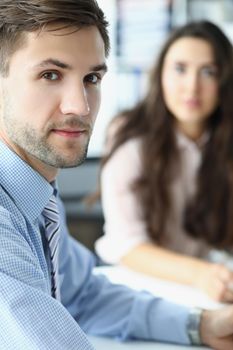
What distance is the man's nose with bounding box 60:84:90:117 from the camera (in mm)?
962

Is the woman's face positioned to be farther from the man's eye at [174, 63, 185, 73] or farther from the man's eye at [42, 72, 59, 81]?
the man's eye at [42, 72, 59, 81]

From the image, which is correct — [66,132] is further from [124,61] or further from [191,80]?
[124,61]

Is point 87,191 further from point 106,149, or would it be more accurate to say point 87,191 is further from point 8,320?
point 8,320

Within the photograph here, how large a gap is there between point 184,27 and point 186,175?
48 cm

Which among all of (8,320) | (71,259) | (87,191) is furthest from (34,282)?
(87,191)

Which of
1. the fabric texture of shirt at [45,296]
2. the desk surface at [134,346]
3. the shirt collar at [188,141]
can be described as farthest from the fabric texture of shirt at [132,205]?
the desk surface at [134,346]

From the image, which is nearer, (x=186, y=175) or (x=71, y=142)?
(x=71, y=142)

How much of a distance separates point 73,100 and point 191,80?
1.13 meters

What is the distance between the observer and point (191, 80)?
Answer: 203cm

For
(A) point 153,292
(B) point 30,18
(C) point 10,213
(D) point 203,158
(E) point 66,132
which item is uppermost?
(B) point 30,18

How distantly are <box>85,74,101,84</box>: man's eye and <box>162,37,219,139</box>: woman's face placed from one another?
104 cm

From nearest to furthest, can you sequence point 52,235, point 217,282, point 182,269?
point 52,235
point 217,282
point 182,269

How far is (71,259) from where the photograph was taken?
4.45 ft

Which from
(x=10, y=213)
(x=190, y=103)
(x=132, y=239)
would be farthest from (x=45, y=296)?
(x=190, y=103)
